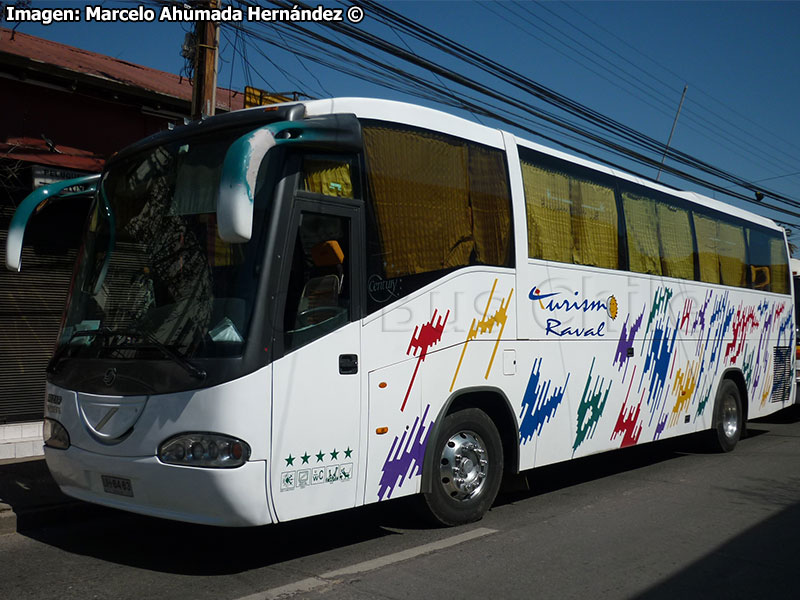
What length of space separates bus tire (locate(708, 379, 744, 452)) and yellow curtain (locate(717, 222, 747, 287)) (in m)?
1.43

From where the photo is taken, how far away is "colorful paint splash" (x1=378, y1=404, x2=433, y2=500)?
223 inches

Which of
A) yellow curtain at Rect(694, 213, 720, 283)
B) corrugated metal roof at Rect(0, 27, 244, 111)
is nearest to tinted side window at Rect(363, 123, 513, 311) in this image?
yellow curtain at Rect(694, 213, 720, 283)

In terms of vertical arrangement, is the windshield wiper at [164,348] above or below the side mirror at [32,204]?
below

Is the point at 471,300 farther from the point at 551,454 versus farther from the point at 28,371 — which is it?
the point at 28,371

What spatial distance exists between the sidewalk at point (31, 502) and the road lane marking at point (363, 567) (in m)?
2.80

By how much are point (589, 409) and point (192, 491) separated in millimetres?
4395

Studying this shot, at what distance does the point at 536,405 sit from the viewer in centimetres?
717

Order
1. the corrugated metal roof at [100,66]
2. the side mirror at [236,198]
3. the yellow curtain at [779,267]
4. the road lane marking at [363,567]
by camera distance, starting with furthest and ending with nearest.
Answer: the yellow curtain at [779,267], the corrugated metal roof at [100,66], the road lane marking at [363,567], the side mirror at [236,198]

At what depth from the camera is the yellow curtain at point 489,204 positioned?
22.0 ft

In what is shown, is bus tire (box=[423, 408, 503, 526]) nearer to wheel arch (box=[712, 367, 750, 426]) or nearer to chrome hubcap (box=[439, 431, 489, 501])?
chrome hubcap (box=[439, 431, 489, 501])

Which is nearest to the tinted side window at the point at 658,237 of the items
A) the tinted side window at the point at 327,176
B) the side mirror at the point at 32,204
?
the tinted side window at the point at 327,176

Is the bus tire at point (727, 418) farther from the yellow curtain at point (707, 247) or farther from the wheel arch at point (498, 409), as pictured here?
the wheel arch at point (498, 409)

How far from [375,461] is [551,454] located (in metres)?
2.42

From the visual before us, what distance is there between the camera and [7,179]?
9.88m
